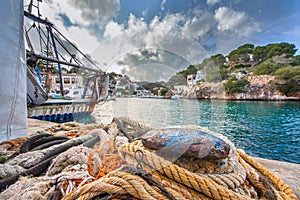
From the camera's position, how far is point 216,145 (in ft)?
2.72

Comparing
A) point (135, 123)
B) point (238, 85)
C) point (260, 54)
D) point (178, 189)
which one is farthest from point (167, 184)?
point (260, 54)

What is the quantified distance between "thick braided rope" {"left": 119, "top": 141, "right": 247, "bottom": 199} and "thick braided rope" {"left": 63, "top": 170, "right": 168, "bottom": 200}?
139 mm

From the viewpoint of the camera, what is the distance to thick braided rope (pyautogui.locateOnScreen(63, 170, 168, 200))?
625 mm

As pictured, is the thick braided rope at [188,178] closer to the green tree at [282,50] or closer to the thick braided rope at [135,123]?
the thick braided rope at [135,123]

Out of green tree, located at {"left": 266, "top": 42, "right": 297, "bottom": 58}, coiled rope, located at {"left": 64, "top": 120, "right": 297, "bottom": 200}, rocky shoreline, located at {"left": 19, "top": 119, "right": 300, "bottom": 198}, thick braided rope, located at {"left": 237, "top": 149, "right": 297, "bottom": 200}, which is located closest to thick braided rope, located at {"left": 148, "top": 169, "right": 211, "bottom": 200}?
coiled rope, located at {"left": 64, "top": 120, "right": 297, "bottom": 200}

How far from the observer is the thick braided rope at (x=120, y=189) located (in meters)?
0.63

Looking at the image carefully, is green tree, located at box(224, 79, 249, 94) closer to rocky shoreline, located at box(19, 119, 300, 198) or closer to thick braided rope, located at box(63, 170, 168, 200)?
rocky shoreline, located at box(19, 119, 300, 198)

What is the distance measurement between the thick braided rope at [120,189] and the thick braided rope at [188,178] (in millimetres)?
139

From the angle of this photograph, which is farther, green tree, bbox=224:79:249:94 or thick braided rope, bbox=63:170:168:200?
green tree, bbox=224:79:249:94

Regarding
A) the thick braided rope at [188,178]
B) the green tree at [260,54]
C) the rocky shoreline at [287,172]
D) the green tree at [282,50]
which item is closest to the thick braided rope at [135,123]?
the thick braided rope at [188,178]

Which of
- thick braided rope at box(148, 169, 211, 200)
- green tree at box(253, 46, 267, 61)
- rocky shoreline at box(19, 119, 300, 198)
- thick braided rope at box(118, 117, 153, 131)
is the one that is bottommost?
rocky shoreline at box(19, 119, 300, 198)

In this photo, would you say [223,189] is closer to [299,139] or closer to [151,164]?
[151,164]

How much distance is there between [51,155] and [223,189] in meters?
1.35

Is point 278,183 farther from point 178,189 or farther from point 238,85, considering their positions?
point 238,85
